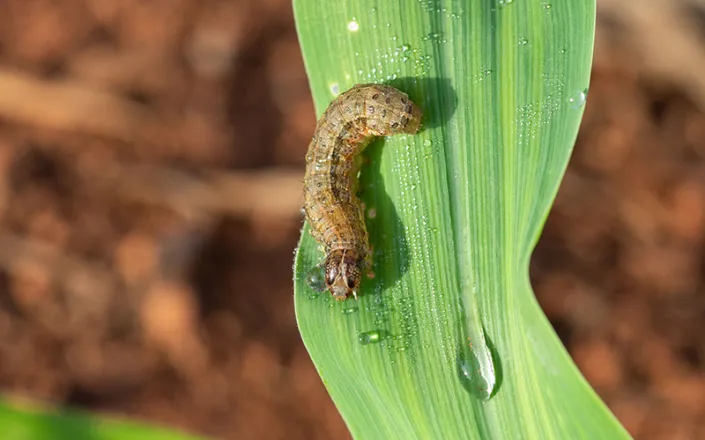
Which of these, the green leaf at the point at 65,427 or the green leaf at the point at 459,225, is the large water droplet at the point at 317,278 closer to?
the green leaf at the point at 459,225

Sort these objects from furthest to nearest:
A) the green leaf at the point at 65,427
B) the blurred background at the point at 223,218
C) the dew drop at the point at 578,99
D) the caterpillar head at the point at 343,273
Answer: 1. the blurred background at the point at 223,218
2. the green leaf at the point at 65,427
3. the caterpillar head at the point at 343,273
4. the dew drop at the point at 578,99

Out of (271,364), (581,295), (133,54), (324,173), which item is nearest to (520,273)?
(324,173)

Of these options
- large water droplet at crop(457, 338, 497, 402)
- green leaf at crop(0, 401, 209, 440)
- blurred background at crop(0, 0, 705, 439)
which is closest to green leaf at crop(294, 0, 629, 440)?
large water droplet at crop(457, 338, 497, 402)

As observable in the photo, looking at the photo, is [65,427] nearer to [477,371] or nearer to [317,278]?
[317,278]

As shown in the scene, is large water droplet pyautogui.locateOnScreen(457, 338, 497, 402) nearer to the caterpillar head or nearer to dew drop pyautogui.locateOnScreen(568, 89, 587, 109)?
the caterpillar head

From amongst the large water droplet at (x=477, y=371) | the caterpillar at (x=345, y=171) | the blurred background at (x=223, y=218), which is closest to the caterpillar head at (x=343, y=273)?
the caterpillar at (x=345, y=171)

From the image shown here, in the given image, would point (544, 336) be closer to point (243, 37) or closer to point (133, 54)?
point (243, 37)

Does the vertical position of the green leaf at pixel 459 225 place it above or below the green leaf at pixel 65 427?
above
